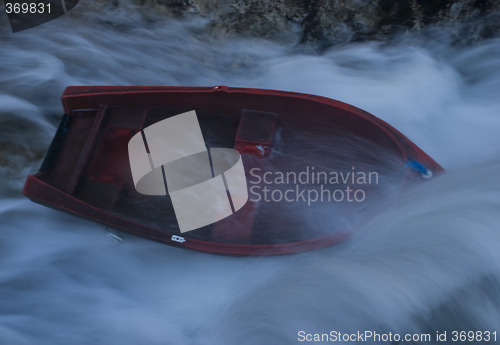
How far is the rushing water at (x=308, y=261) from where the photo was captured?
441cm

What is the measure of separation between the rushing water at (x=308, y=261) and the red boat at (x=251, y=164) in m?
0.32

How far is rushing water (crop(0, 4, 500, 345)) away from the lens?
441cm

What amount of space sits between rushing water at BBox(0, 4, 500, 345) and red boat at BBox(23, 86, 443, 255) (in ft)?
1.05

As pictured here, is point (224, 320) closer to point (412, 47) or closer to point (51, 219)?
point (51, 219)

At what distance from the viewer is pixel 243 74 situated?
651cm

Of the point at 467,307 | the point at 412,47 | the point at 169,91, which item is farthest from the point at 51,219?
the point at 412,47

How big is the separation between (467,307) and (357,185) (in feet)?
4.66

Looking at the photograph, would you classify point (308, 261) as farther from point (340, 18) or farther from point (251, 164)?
point (340, 18)

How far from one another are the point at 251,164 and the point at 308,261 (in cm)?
107
